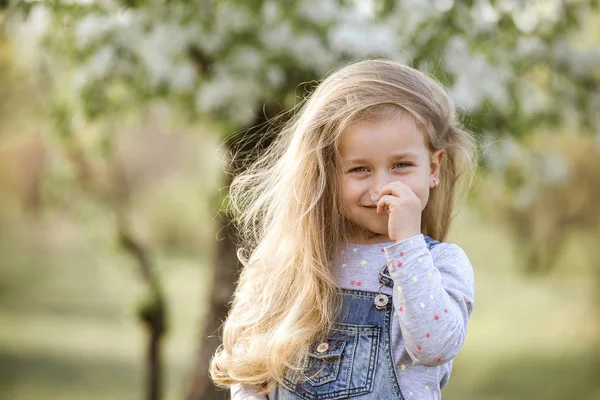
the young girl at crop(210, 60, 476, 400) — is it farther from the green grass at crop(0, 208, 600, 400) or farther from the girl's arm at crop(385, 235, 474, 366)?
the green grass at crop(0, 208, 600, 400)

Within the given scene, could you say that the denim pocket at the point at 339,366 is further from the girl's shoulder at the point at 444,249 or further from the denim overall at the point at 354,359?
the girl's shoulder at the point at 444,249

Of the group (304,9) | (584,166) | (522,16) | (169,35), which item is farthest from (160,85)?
(584,166)

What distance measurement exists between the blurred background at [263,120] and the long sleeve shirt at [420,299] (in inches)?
25.8

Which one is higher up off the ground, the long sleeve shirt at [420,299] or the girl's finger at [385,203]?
the girl's finger at [385,203]

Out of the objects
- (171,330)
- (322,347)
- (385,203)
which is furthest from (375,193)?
(171,330)

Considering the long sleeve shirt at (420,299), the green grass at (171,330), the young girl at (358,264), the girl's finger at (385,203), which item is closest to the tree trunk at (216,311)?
the young girl at (358,264)

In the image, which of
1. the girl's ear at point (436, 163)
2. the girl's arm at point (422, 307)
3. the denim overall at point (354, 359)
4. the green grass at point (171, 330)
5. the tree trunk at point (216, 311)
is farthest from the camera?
the green grass at point (171, 330)

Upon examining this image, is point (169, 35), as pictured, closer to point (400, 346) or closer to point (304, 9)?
point (304, 9)

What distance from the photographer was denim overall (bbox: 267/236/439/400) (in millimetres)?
1506

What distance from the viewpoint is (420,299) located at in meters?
1.40

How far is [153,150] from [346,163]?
43.7 ft

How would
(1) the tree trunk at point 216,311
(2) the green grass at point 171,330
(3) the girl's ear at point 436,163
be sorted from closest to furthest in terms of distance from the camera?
(3) the girl's ear at point 436,163, (1) the tree trunk at point 216,311, (2) the green grass at point 171,330

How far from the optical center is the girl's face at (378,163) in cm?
153

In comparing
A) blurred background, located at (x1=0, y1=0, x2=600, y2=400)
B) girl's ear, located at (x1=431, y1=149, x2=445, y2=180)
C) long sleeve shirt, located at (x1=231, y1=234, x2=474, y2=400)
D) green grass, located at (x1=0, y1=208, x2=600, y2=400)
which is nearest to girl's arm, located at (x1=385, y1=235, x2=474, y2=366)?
long sleeve shirt, located at (x1=231, y1=234, x2=474, y2=400)
